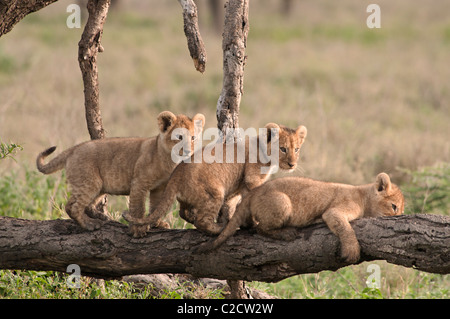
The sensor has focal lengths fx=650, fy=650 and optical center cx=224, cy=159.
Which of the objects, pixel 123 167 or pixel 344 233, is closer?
pixel 344 233

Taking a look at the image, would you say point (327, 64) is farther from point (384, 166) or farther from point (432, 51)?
point (384, 166)

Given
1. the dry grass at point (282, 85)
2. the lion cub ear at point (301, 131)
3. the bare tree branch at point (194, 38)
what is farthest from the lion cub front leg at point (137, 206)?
the dry grass at point (282, 85)

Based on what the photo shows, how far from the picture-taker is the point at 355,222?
5.34 metres

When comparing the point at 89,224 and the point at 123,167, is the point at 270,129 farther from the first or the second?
the point at 89,224

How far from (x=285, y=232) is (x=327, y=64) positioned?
49.6ft

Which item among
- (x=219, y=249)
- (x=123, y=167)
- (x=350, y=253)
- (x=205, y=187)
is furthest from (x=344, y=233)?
(x=123, y=167)

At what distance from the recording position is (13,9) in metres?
6.02

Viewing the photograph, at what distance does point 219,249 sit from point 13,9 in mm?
2922

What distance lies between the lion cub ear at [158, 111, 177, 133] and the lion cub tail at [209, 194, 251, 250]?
97 cm

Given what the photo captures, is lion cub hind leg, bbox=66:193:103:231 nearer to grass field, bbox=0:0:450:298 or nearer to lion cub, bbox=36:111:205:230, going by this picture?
lion cub, bbox=36:111:205:230

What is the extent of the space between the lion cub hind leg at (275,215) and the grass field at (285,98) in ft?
3.88

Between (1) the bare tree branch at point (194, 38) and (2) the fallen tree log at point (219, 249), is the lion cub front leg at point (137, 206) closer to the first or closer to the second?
(2) the fallen tree log at point (219, 249)

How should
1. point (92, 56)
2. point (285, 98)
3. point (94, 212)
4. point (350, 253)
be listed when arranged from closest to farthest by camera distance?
1. point (350, 253)
2. point (94, 212)
3. point (92, 56)
4. point (285, 98)

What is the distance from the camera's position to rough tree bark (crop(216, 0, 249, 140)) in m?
6.24
